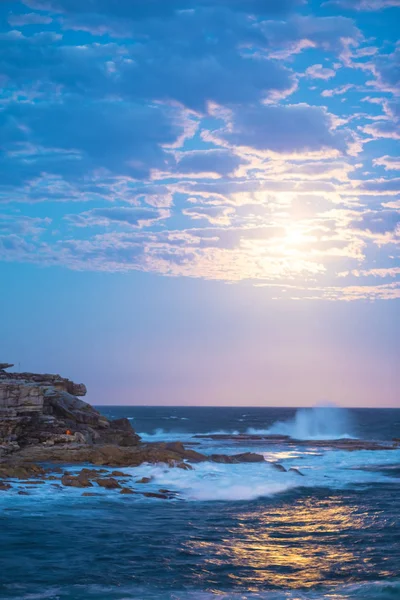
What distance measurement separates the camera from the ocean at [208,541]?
15.9 m

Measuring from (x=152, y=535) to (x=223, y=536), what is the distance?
2.56m

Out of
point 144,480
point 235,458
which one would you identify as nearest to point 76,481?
point 144,480

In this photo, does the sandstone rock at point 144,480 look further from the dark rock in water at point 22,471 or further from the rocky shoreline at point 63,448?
the dark rock in water at point 22,471

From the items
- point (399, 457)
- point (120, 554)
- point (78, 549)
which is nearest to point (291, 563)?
point (120, 554)

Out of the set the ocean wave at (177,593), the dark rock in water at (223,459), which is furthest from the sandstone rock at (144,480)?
the ocean wave at (177,593)

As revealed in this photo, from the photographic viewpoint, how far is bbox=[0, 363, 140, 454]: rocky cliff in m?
44.7

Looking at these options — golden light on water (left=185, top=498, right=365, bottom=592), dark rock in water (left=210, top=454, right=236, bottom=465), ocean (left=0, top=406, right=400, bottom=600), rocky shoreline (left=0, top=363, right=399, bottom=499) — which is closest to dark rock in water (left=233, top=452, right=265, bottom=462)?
rocky shoreline (left=0, top=363, right=399, bottom=499)

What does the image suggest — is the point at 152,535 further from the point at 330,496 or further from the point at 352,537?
the point at 330,496

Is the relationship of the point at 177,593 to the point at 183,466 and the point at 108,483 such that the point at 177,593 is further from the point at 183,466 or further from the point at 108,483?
the point at 183,466

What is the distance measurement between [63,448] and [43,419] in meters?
4.14

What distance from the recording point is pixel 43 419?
4653cm

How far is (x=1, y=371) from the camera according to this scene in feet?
180

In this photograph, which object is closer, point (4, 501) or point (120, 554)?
point (120, 554)

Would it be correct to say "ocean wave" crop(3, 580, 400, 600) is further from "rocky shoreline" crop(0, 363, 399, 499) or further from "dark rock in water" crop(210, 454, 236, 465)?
"dark rock in water" crop(210, 454, 236, 465)
